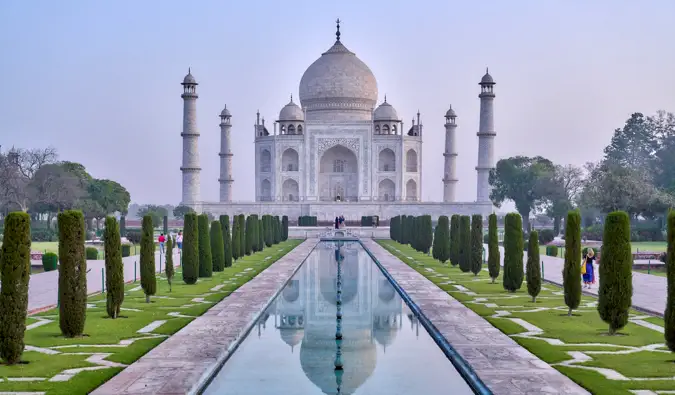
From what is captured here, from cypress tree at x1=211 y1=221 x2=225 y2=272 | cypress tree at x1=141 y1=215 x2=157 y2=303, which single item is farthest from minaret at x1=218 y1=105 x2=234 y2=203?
cypress tree at x1=141 y1=215 x2=157 y2=303

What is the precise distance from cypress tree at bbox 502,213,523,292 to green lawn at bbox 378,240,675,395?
0.19m

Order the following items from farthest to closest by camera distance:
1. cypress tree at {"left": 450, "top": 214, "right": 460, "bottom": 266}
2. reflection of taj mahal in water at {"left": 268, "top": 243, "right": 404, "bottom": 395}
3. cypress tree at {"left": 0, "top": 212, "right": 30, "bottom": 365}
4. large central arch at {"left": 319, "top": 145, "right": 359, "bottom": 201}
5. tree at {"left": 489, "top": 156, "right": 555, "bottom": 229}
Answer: large central arch at {"left": 319, "top": 145, "right": 359, "bottom": 201}
tree at {"left": 489, "top": 156, "right": 555, "bottom": 229}
cypress tree at {"left": 450, "top": 214, "right": 460, "bottom": 266}
reflection of taj mahal in water at {"left": 268, "top": 243, "right": 404, "bottom": 395}
cypress tree at {"left": 0, "top": 212, "right": 30, "bottom": 365}

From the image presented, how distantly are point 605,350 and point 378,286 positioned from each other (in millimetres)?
7001

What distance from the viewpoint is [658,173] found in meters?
46.5

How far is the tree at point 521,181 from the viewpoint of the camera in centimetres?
4231

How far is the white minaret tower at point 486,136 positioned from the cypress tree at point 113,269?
32995 mm

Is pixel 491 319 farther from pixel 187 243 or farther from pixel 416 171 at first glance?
pixel 416 171

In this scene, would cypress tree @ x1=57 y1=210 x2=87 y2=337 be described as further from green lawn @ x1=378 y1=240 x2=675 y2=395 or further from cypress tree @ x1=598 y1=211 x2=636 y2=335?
cypress tree @ x1=598 y1=211 x2=636 y2=335

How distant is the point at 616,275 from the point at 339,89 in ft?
130

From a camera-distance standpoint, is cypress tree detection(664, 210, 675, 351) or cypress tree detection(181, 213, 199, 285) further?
cypress tree detection(181, 213, 199, 285)

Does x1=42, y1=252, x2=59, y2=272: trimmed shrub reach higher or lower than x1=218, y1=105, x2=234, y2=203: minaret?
lower

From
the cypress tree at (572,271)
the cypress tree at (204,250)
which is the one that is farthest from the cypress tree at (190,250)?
the cypress tree at (572,271)

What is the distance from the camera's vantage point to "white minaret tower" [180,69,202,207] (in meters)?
41.1

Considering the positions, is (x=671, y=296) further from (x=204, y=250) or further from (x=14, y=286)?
(x=204, y=250)
